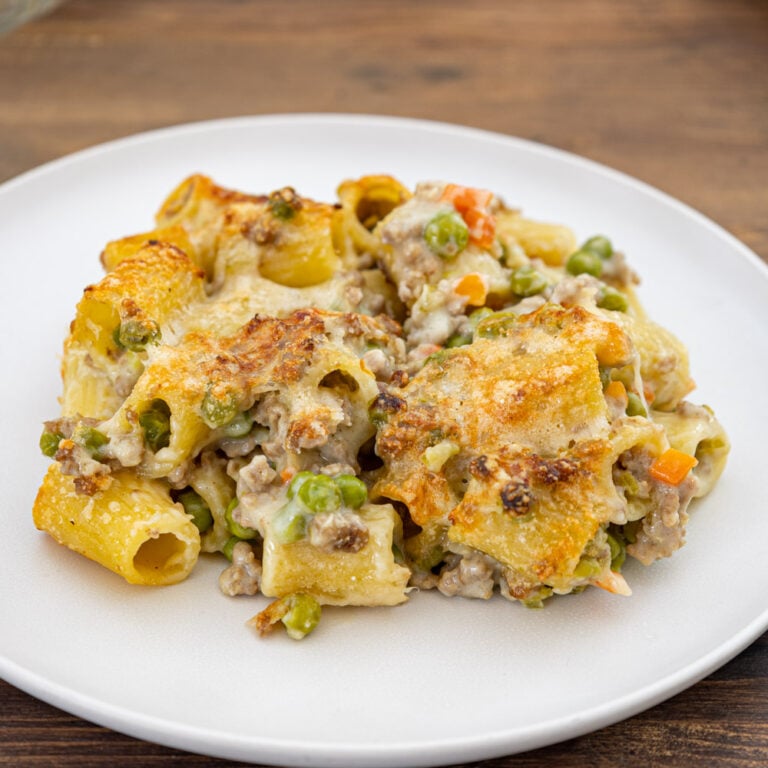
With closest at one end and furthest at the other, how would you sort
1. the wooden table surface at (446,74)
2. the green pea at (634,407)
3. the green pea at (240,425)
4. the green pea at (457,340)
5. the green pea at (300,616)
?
the green pea at (300,616)
the green pea at (240,425)
the green pea at (634,407)
the green pea at (457,340)
the wooden table surface at (446,74)

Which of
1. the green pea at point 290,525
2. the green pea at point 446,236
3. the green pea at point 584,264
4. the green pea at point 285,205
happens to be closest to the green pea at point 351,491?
the green pea at point 290,525

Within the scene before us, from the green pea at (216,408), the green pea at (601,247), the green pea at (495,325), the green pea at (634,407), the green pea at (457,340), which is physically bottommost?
the green pea at (634,407)

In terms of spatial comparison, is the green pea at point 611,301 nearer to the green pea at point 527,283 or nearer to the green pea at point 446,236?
the green pea at point 527,283

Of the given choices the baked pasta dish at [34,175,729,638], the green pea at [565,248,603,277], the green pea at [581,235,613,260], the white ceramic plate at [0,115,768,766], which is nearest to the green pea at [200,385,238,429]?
the baked pasta dish at [34,175,729,638]

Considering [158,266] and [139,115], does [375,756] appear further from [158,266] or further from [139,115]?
[139,115]

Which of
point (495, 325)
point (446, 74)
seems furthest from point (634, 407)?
point (446, 74)

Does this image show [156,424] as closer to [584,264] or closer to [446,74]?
[584,264]

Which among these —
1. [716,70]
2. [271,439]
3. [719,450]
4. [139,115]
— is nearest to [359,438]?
[271,439]
